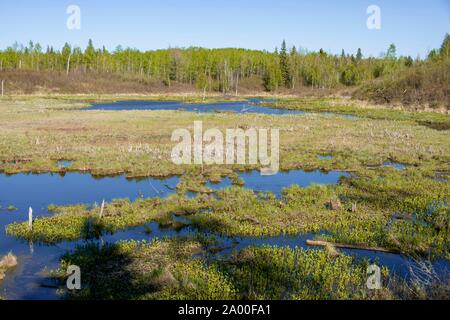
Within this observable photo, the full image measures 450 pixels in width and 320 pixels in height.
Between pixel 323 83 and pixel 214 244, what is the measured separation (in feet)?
456

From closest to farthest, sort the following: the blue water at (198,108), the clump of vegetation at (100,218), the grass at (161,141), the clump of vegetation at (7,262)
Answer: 1. the clump of vegetation at (7,262)
2. the clump of vegetation at (100,218)
3. the grass at (161,141)
4. the blue water at (198,108)

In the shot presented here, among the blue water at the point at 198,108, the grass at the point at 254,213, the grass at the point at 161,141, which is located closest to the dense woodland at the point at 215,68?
the blue water at the point at 198,108

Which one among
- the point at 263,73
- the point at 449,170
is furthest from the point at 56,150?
the point at 263,73

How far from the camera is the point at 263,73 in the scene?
163m

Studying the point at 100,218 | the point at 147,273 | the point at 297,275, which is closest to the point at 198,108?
the point at 100,218

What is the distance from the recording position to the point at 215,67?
15950cm

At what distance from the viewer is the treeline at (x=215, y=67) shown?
14162cm

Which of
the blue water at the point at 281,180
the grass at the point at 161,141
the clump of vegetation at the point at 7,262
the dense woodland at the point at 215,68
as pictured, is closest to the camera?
the clump of vegetation at the point at 7,262

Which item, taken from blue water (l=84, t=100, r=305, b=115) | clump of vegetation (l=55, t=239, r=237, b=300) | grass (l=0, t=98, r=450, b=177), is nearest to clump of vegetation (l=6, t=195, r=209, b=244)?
clump of vegetation (l=55, t=239, r=237, b=300)

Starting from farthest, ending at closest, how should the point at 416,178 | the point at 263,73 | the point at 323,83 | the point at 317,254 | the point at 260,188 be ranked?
the point at 263,73, the point at 323,83, the point at 416,178, the point at 260,188, the point at 317,254

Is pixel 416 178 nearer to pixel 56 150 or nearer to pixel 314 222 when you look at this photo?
pixel 314 222

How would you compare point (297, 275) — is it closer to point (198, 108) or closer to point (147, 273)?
point (147, 273)

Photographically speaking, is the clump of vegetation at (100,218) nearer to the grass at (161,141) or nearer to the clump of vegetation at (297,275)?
the clump of vegetation at (297,275)

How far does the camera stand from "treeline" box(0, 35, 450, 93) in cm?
14162
